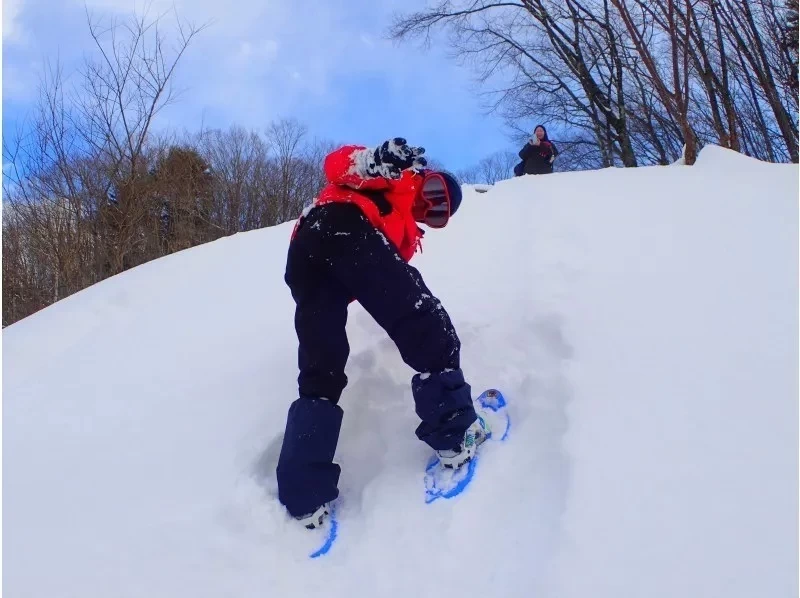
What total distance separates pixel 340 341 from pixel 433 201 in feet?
2.01

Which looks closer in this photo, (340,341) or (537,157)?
(340,341)

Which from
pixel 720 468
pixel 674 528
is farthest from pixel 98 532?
pixel 720 468

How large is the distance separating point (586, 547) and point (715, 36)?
8.86 metres

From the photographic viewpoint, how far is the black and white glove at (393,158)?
1.72 m

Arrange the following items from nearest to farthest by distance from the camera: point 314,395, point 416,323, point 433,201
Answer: point 416,323
point 314,395
point 433,201

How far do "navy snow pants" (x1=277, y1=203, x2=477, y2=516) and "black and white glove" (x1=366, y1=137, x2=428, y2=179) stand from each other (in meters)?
0.15

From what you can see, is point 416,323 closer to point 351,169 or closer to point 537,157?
point 351,169

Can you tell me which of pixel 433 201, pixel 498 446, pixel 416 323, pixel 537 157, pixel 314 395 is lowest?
pixel 498 446

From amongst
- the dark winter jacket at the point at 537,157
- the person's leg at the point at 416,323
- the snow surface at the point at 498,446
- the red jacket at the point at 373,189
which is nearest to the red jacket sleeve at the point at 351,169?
the red jacket at the point at 373,189

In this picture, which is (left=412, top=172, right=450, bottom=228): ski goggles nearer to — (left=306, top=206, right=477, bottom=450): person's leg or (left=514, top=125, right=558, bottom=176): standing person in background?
(left=306, top=206, right=477, bottom=450): person's leg

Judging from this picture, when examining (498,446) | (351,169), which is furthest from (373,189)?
(498,446)

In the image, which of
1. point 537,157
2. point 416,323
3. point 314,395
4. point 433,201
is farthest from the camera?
point 537,157

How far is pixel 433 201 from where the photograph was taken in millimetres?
2023

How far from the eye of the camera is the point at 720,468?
139 centimetres
